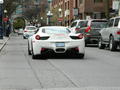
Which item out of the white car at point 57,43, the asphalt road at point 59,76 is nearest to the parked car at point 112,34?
the white car at point 57,43

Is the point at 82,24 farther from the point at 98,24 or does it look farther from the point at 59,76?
the point at 59,76

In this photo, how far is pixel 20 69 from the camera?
1464cm

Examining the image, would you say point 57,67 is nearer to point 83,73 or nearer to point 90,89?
point 83,73

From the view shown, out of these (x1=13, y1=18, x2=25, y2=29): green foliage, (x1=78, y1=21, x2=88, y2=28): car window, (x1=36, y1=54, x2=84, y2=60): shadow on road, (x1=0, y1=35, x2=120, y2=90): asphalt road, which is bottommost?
(x1=13, y1=18, x2=25, y2=29): green foliage

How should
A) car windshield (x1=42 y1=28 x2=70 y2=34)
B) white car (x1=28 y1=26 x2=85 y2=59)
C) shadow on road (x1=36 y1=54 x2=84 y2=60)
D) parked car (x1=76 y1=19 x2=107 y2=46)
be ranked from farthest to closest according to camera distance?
parked car (x1=76 y1=19 x2=107 y2=46) < shadow on road (x1=36 y1=54 x2=84 y2=60) < car windshield (x1=42 y1=28 x2=70 y2=34) < white car (x1=28 y1=26 x2=85 y2=59)

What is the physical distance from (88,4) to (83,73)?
55.4 meters

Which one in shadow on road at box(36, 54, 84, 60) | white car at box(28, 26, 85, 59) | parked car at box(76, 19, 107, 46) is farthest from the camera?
parked car at box(76, 19, 107, 46)

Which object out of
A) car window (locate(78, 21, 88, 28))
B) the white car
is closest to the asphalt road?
the white car

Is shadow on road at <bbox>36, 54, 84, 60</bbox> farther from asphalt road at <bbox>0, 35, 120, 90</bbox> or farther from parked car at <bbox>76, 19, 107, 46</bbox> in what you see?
parked car at <bbox>76, 19, 107, 46</bbox>

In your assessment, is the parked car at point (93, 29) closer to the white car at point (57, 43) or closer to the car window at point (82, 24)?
the car window at point (82, 24)

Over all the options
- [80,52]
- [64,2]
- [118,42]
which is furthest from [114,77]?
[64,2]

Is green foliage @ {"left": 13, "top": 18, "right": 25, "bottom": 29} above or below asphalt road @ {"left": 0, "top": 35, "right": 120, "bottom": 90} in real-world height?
below

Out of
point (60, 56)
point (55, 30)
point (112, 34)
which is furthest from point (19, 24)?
point (55, 30)

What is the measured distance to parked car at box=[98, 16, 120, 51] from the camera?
2417 cm
